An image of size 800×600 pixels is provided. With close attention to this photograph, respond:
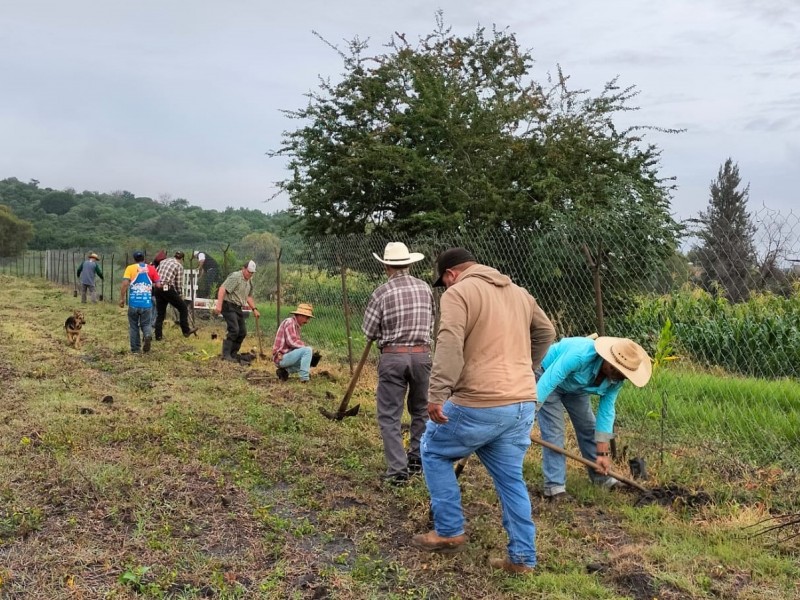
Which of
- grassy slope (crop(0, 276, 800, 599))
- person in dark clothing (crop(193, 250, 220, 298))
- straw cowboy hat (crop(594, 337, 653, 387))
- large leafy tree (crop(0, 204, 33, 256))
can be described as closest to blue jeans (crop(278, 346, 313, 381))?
grassy slope (crop(0, 276, 800, 599))

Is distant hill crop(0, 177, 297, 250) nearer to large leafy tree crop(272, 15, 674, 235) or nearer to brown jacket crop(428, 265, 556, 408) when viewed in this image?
large leafy tree crop(272, 15, 674, 235)

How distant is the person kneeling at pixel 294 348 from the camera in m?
8.71

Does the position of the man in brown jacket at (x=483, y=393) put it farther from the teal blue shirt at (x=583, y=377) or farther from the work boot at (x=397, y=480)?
the work boot at (x=397, y=480)

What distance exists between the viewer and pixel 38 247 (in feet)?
179

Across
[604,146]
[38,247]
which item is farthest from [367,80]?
[38,247]

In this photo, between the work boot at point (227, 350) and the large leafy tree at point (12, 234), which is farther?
the large leafy tree at point (12, 234)

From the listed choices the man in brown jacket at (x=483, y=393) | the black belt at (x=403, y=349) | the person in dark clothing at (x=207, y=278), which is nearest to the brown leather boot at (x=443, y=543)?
the man in brown jacket at (x=483, y=393)

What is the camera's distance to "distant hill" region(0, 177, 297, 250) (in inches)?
1921

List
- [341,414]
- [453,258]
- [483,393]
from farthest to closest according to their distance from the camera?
[341,414] → [453,258] → [483,393]

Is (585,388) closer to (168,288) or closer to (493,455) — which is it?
(493,455)

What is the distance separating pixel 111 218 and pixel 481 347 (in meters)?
65.8

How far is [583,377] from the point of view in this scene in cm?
454

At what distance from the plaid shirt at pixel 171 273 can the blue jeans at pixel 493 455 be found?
30.7 feet

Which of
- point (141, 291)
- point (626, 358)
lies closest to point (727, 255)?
Answer: point (626, 358)
